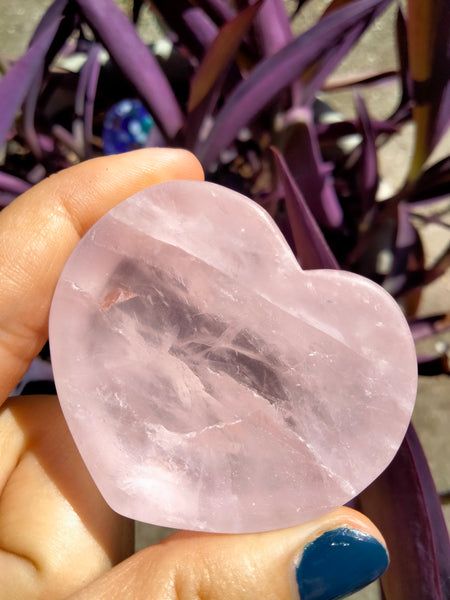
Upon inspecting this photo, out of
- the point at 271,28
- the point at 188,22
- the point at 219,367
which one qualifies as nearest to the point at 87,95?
the point at 188,22

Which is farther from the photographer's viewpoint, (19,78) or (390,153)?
(390,153)

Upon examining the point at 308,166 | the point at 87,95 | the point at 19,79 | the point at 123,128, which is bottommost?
the point at 308,166

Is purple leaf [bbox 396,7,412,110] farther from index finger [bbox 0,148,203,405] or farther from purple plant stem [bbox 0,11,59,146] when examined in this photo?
purple plant stem [bbox 0,11,59,146]

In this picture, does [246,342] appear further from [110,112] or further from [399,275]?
[110,112]

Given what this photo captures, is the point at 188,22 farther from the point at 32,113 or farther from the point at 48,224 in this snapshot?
the point at 48,224

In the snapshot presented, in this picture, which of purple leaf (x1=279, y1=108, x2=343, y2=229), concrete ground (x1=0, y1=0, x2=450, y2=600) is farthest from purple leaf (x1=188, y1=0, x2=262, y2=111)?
concrete ground (x1=0, y1=0, x2=450, y2=600)
